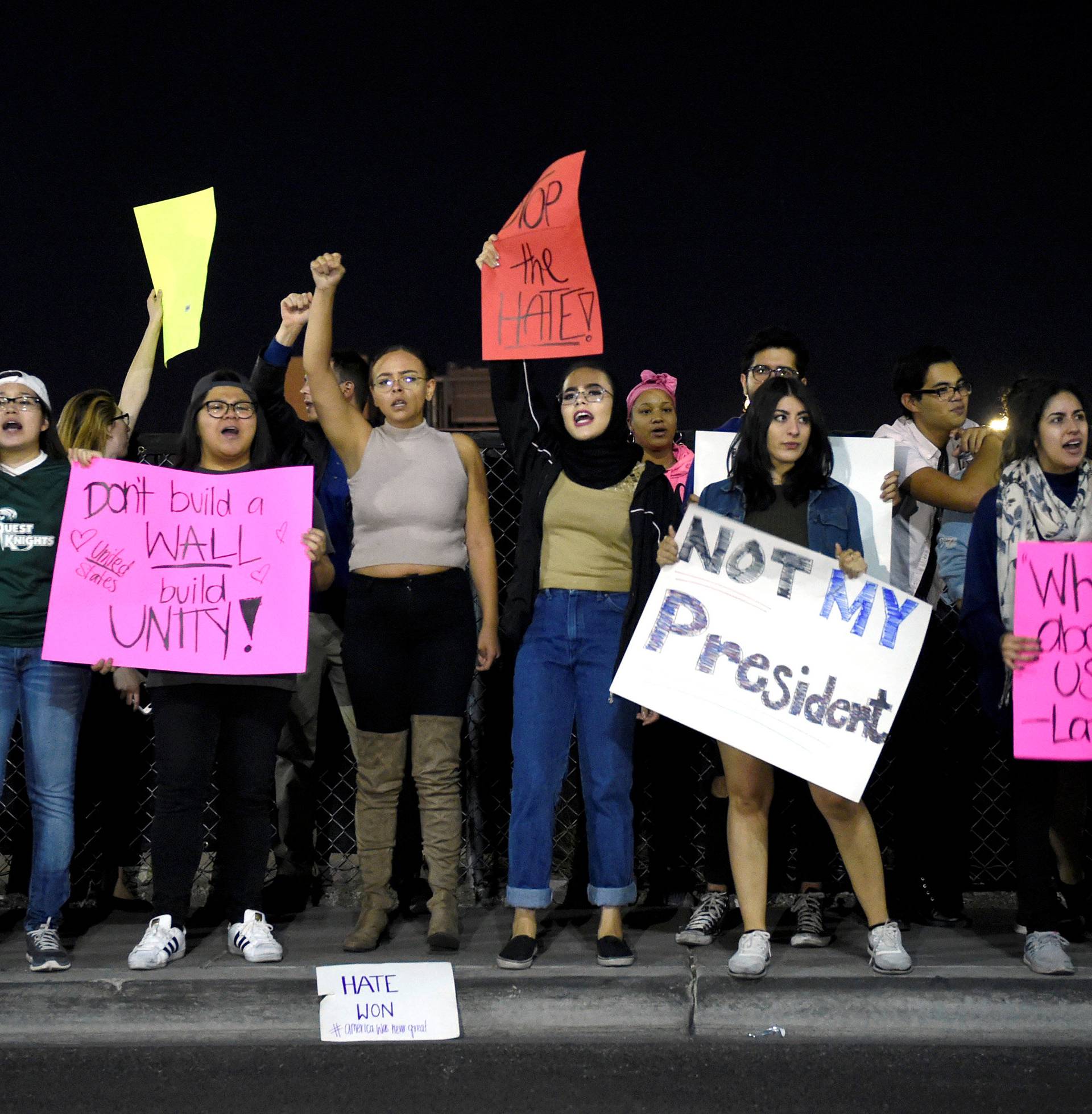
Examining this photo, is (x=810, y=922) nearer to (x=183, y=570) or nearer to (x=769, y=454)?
(x=769, y=454)

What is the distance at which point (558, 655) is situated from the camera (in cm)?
402

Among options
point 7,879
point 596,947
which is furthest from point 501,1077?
point 7,879

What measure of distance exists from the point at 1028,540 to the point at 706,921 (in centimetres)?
154

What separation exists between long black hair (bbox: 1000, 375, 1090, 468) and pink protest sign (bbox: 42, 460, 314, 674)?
2.12 meters

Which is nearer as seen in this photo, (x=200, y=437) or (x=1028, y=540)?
(x=1028, y=540)

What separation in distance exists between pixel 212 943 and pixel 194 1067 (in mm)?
761

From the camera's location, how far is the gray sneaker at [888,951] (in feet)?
12.4

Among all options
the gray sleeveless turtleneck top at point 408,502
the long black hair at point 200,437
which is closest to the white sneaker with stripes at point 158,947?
the gray sleeveless turtleneck top at point 408,502

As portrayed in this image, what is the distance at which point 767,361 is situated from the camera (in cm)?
439

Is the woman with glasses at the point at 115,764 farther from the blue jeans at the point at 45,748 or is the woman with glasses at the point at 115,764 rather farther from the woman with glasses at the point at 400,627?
the woman with glasses at the point at 400,627

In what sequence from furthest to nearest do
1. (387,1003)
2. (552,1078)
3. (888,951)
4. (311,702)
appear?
(311,702), (888,951), (387,1003), (552,1078)

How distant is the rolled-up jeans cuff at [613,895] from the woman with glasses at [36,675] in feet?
5.22

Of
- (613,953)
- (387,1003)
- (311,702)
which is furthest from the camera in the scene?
(311,702)

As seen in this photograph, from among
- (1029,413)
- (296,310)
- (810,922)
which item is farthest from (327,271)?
(810,922)
